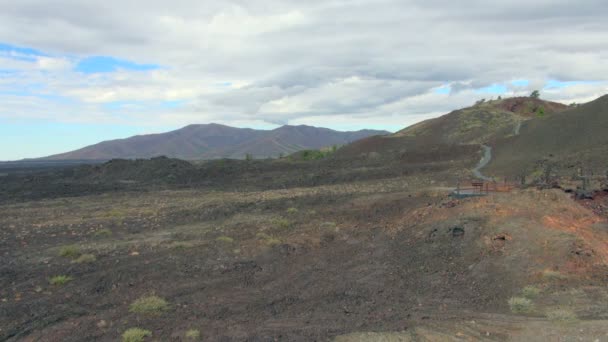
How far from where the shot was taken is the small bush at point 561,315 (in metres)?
10.8

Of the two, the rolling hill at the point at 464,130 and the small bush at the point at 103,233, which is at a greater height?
the rolling hill at the point at 464,130

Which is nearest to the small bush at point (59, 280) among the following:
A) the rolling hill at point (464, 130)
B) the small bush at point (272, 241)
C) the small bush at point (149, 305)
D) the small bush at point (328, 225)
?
the small bush at point (149, 305)

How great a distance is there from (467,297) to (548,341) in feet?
10.5

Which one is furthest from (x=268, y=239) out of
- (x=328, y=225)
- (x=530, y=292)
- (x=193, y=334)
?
(x=530, y=292)

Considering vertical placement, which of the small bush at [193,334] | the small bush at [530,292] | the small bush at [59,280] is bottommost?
the small bush at [193,334]

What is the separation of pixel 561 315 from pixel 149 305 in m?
9.73

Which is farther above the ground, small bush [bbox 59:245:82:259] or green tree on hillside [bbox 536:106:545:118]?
green tree on hillside [bbox 536:106:545:118]

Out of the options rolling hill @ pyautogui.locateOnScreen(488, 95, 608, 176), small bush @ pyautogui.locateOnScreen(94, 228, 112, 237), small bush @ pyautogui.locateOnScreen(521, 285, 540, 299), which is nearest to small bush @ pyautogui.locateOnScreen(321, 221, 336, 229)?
small bush @ pyautogui.locateOnScreen(94, 228, 112, 237)

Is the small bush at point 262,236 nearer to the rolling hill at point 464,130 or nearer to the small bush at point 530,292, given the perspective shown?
the small bush at point 530,292

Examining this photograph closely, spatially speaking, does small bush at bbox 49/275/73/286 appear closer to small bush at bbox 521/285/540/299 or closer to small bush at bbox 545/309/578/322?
small bush at bbox 521/285/540/299

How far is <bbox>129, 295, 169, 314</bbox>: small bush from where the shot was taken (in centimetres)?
1292

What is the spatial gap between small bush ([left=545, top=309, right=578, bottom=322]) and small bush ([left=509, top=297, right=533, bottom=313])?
51cm

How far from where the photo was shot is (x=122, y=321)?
12.2 meters

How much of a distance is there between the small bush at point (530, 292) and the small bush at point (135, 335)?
898 centimetres
